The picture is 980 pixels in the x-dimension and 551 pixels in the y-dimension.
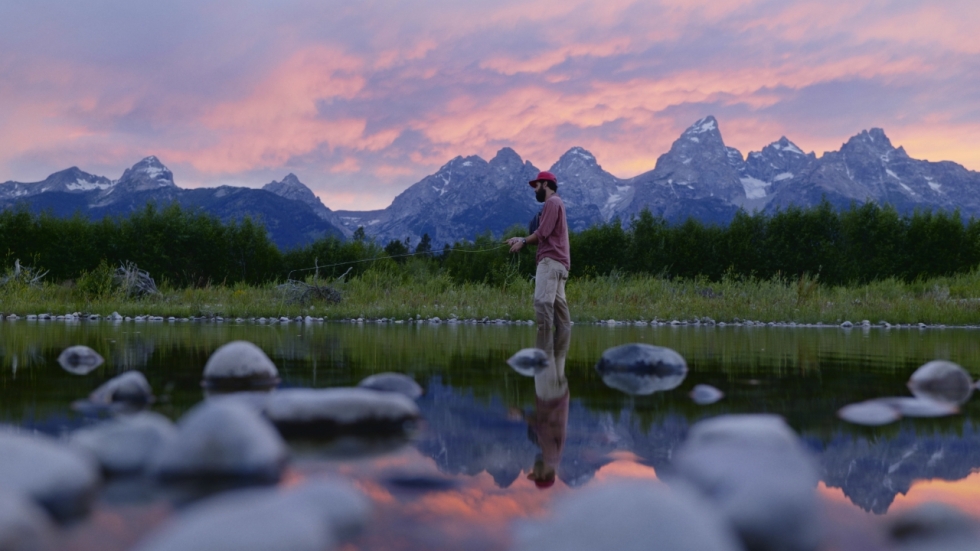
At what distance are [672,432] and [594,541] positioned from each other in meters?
1.29

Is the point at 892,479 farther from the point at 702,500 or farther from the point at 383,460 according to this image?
the point at 383,460

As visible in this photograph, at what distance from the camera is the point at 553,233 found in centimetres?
767

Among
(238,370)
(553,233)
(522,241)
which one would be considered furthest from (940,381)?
(522,241)

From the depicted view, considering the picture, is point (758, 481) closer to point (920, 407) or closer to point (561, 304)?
point (920, 407)

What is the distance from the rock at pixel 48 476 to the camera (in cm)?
136

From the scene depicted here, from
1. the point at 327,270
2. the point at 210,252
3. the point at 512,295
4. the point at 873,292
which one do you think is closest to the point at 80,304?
the point at 512,295

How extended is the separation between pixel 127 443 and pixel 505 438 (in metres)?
1.01

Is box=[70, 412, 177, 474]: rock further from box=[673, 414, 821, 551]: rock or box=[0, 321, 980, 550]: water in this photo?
box=[673, 414, 821, 551]: rock

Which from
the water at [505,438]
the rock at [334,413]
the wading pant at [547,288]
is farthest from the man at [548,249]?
the rock at [334,413]

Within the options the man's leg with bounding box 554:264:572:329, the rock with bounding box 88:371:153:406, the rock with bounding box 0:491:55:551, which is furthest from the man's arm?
the rock with bounding box 0:491:55:551

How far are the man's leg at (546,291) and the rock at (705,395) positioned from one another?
443 cm

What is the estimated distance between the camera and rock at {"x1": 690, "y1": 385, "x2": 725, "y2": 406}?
285 centimetres

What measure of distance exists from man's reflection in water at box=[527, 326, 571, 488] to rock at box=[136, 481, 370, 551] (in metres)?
0.50

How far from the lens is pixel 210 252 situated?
21.2m
